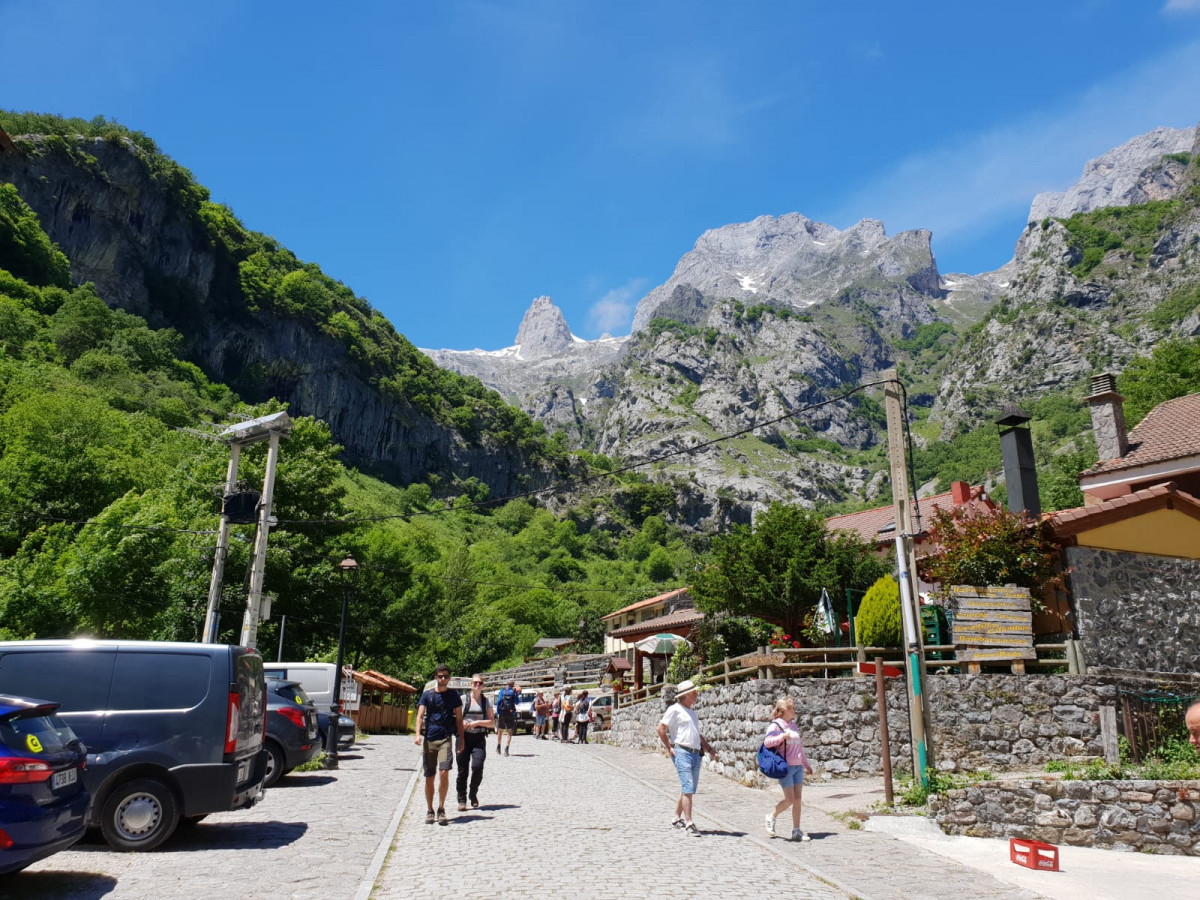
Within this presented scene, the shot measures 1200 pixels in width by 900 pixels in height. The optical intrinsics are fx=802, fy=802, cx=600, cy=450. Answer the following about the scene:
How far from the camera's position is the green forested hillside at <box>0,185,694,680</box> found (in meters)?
31.1

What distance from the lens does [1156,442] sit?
22.6 meters

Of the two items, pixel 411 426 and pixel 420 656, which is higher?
pixel 411 426

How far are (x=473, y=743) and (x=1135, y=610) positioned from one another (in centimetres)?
1357

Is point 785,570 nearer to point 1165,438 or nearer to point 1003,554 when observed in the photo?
point 1003,554

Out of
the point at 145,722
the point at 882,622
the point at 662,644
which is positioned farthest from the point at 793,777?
the point at 662,644

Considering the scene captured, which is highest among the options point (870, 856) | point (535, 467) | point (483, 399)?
point (483, 399)

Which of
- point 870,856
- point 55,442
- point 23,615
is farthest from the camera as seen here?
point 55,442

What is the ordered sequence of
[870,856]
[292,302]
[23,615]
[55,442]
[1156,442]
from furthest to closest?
[292,302], [55,442], [23,615], [1156,442], [870,856]

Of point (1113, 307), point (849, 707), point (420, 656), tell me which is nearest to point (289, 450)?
point (420, 656)

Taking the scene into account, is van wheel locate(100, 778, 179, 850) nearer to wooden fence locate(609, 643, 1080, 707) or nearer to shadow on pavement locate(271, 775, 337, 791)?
shadow on pavement locate(271, 775, 337, 791)

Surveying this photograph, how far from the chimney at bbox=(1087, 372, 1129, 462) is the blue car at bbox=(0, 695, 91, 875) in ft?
81.3

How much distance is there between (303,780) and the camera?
1362cm

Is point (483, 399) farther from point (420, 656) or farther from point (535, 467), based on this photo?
point (420, 656)

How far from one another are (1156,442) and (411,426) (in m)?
114
